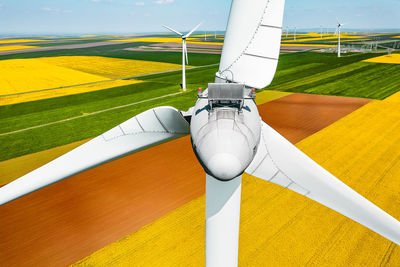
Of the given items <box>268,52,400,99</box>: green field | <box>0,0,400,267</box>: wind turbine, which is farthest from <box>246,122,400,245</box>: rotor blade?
<box>268,52,400,99</box>: green field

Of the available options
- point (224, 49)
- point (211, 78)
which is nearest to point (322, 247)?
point (224, 49)

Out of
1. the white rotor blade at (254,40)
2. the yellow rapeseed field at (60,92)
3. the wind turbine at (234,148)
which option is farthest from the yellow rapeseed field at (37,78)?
the white rotor blade at (254,40)

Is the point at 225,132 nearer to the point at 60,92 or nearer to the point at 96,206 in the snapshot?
the point at 96,206

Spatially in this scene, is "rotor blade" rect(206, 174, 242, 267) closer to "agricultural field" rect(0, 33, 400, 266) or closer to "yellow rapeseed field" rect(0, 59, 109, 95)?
"agricultural field" rect(0, 33, 400, 266)

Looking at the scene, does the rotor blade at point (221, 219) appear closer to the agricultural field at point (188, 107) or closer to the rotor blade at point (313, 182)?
the rotor blade at point (313, 182)

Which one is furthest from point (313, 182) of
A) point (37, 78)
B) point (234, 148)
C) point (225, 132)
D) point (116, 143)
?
point (37, 78)

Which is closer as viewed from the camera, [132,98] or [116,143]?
[116,143]

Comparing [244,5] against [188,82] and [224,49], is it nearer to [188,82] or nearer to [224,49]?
[224,49]
